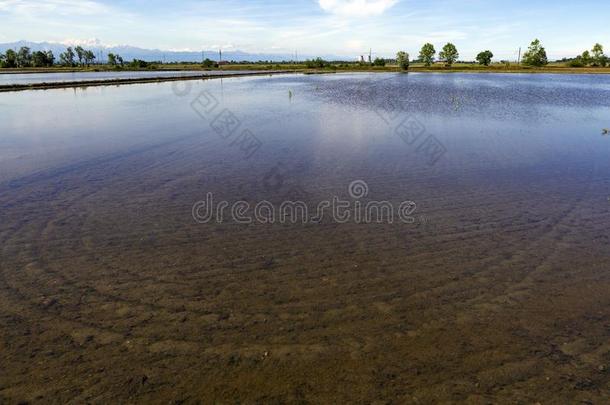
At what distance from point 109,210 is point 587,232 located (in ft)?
42.7

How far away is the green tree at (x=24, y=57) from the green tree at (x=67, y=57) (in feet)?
61.6

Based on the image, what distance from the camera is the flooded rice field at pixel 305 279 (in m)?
5.46

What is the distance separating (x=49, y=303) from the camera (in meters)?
7.07

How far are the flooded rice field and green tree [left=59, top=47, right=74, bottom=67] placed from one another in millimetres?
184197

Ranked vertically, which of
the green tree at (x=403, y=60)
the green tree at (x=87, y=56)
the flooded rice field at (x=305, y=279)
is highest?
the green tree at (x=87, y=56)

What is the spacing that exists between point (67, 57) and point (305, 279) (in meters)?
201

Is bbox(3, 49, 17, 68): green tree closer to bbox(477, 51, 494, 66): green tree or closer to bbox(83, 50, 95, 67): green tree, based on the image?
bbox(83, 50, 95, 67): green tree

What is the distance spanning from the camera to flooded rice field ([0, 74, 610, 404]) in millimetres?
5457

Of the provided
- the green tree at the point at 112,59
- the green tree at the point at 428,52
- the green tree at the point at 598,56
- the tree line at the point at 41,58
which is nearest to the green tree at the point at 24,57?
the tree line at the point at 41,58

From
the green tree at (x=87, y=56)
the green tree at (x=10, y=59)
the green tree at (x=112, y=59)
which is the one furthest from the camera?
the green tree at (x=87, y=56)

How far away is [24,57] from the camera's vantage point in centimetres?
14750

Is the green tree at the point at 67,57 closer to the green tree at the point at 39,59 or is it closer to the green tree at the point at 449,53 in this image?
the green tree at the point at 39,59

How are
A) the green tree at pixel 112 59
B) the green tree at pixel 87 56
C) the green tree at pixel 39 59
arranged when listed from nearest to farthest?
the green tree at pixel 39 59 < the green tree at pixel 112 59 < the green tree at pixel 87 56

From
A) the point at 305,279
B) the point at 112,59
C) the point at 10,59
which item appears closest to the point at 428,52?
the point at 112,59
